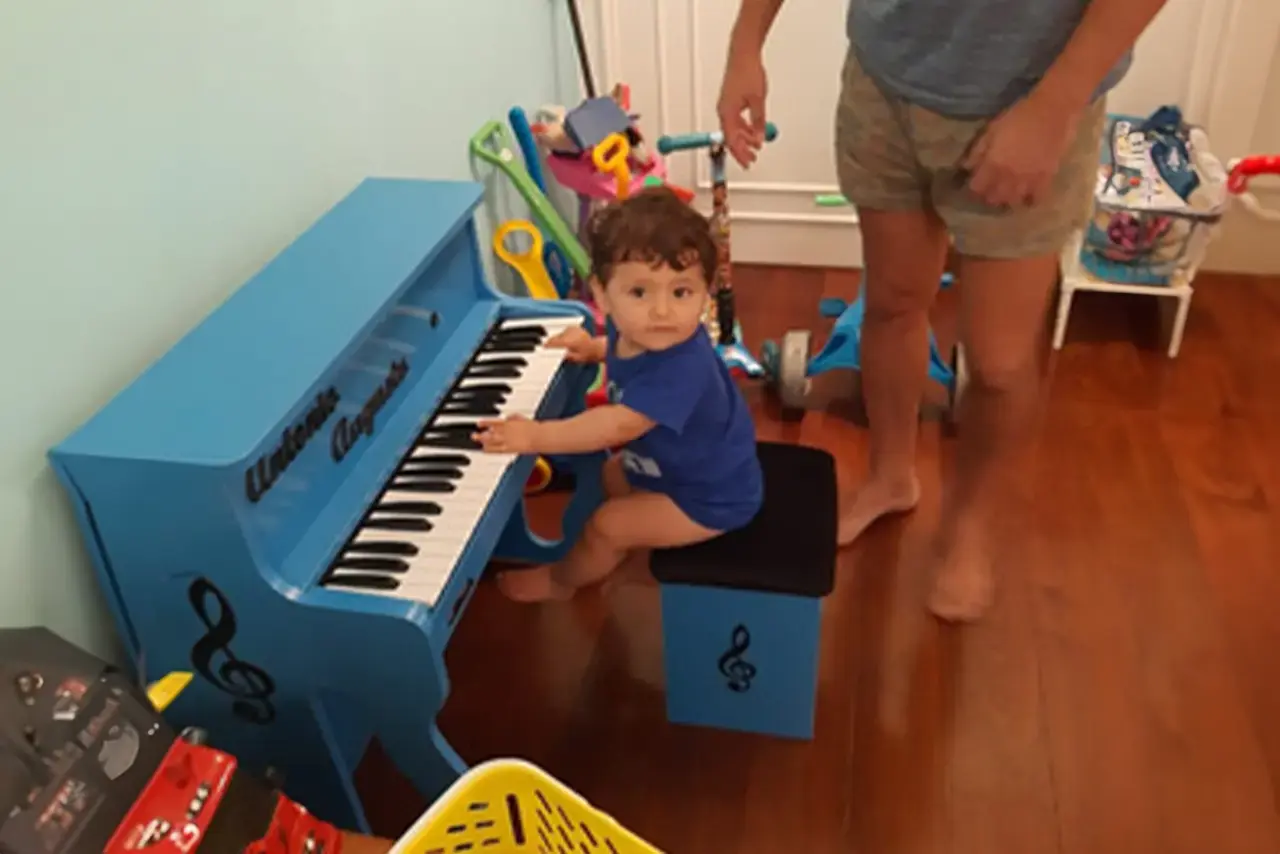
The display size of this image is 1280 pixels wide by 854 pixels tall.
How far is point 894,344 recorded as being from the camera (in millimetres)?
1804

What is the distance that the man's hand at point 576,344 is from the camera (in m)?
1.58

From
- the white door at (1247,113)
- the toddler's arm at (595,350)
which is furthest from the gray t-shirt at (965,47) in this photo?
the white door at (1247,113)

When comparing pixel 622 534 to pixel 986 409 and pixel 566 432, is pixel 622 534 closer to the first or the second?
pixel 566 432

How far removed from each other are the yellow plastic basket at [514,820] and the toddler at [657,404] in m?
0.41

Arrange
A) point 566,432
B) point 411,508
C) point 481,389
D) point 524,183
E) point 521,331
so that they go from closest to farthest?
point 411,508, point 566,432, point 481,389, point 521,331, point 524,183

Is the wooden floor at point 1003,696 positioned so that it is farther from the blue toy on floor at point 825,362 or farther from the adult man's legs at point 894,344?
the blue toy on floor at point 825,362

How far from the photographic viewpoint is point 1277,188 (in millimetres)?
2748

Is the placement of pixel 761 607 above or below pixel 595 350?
below

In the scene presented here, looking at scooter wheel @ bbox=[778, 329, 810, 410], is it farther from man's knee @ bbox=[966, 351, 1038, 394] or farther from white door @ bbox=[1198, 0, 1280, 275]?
white door @ bbox=[1198, 0, 1280, 275]

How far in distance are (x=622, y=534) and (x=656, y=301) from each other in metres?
0.38

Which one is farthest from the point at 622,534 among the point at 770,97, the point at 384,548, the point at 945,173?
the point at 770,97

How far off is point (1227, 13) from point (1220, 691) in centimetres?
168

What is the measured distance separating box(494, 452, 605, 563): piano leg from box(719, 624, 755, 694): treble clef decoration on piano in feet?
1.33

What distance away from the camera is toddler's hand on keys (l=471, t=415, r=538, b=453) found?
4.49 feet
